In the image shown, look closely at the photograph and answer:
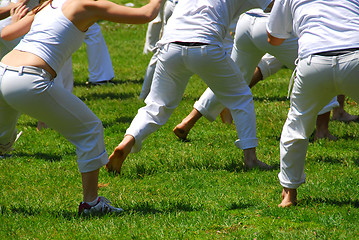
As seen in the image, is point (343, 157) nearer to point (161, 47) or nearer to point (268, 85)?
point (161, 47)

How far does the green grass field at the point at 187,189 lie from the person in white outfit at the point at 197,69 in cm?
33

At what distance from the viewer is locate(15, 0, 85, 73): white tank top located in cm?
410

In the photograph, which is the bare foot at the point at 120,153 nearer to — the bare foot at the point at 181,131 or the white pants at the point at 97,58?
the bare foot at the point at 181,131

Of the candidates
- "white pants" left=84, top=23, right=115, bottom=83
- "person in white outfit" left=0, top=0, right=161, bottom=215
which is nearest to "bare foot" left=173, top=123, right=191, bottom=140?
"person in white outfit" left=0, top=0, right=161, bottom=215

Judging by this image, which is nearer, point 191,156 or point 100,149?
point 100,149

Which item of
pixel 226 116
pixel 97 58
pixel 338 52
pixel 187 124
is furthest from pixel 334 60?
pixel 97 58

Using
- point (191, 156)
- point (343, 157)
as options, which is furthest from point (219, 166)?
point (343, 157)

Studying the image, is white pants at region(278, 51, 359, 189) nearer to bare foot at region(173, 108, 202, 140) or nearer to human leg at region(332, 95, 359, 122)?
bare foot at region(173, 108, 202, 140)

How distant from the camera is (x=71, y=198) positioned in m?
4.76

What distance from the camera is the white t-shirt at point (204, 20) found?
16.7 feet

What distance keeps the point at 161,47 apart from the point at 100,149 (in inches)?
57.8

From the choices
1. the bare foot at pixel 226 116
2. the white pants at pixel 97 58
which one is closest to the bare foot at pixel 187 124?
the bare foot at pixel 226 116

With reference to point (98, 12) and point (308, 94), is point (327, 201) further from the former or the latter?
point (98, 12)

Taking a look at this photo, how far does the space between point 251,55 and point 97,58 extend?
15.7 feet
